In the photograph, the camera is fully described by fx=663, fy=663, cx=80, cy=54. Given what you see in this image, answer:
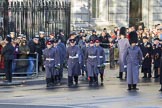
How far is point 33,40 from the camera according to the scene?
27859 mm

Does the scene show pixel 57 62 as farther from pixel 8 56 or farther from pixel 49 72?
pixel 8 56

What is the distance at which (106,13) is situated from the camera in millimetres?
41000

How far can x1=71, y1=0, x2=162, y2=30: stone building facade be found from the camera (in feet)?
134

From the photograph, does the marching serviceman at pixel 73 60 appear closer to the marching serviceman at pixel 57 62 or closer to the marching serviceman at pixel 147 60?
the marching serviceman at pixel 57 62

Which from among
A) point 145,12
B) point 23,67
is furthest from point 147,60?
point 145,12

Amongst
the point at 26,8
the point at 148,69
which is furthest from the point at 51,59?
the point at 26,8

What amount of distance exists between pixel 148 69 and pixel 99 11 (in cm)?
1532

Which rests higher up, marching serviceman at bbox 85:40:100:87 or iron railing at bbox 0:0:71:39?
iron railing at bbox 0:0:71:39

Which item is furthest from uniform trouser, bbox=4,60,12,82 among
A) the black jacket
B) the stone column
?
the stone column

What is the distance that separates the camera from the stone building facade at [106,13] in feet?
134

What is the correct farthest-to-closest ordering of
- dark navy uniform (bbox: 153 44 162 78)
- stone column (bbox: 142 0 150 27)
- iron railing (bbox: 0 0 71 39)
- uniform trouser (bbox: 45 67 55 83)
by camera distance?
stone column (bbox: 142 0 150 27) < iron railing (bbox: 0 0 71 39) < dark navy uniform (bbox: 153 44 162 78) < uniform trouser (bbox: 45 67 55 83)

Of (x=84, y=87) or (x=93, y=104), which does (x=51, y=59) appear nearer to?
(x=84, y=87)

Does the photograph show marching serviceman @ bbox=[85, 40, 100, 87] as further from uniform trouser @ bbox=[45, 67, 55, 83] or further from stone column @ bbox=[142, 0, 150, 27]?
stone column @ bbox=[142, 0, 150, 27]

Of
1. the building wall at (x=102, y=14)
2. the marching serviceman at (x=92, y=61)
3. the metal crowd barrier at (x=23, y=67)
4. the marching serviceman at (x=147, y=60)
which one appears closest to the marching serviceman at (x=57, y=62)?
the marching serviceman at (x=92, y=61)
